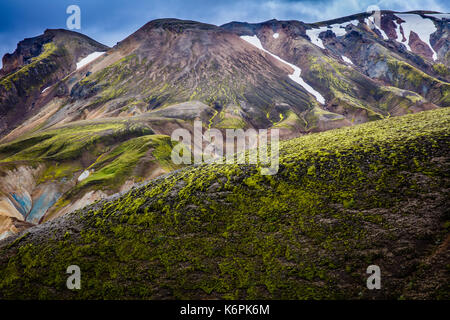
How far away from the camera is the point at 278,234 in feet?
37.2

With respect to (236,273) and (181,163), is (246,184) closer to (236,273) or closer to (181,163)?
(236,273)

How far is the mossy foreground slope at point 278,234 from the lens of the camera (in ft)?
29.7

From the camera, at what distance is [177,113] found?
112500mm

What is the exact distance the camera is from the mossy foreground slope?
9062mm

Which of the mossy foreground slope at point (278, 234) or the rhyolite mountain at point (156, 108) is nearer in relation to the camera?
the mossy foreground slope at point (278, 234)

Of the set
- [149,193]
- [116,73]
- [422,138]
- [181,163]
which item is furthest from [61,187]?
[116,73]

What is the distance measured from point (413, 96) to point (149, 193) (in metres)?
180

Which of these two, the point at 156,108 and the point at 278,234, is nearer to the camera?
the point at 278,234

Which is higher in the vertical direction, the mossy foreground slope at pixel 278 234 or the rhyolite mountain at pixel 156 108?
the rhyolite mountain at pixel 156 108

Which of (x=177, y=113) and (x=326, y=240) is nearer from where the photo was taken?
(x=326, y=240)

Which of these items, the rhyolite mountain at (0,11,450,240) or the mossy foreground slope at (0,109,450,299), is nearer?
the mossy foreground slope at (0,109,450,299)

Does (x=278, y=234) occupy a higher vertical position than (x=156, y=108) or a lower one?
lower

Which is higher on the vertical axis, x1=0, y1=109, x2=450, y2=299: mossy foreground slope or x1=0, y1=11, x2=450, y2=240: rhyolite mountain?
x1=0, y1=11, x2=450, y2=240: rhyolite mountain
